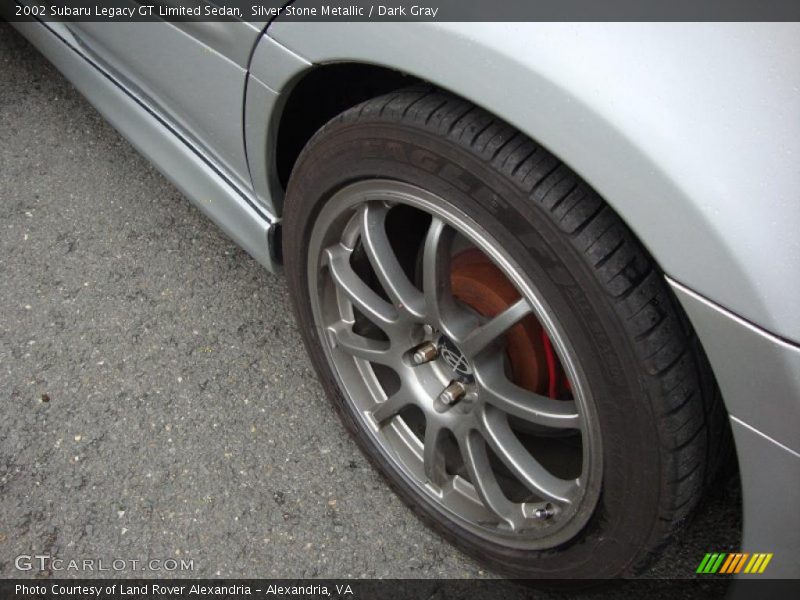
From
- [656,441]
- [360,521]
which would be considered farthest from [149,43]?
[656,441]

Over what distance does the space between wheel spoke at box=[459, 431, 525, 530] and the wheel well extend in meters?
0.71

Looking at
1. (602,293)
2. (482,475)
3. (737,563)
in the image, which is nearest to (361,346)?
(482,475)

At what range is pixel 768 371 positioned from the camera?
967mm

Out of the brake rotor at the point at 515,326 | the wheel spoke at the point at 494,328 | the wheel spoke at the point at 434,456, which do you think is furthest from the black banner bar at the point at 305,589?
the wheel spoke at the point at 494,328

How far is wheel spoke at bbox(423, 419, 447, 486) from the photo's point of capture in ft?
5.19

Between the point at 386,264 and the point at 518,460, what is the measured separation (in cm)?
46

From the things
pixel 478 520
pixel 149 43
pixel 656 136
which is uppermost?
pixel 656 136

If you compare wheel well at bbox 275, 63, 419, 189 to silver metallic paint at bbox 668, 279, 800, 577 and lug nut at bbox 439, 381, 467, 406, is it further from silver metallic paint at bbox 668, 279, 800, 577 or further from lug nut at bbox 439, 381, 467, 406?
silver metallic paint at bbox 668, 279, 800, 577

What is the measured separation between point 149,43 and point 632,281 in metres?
1.28

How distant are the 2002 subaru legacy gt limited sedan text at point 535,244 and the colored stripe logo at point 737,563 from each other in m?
0.02

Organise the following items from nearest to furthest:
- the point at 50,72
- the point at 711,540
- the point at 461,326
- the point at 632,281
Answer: the point at 632,281 → the point at 461,326 → the point at 711,540 → the point at 50,72

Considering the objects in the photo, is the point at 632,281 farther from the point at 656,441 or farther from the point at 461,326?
the point at 461,326

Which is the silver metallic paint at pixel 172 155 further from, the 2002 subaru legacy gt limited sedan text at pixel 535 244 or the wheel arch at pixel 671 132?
the wheel arch at pixel 671 132

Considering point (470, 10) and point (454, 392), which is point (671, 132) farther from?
point (454, 392)
